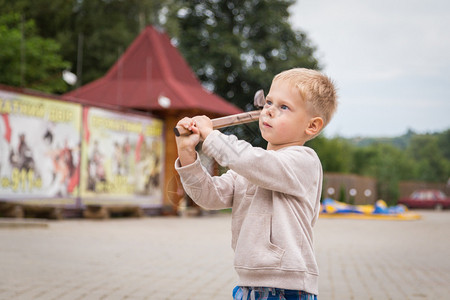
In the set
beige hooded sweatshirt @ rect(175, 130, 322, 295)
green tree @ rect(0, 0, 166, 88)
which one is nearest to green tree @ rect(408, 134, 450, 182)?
green tree @ rect(0, 0, 166, 88)

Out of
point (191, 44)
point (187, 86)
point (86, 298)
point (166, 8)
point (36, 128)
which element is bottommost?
point (86, 298)

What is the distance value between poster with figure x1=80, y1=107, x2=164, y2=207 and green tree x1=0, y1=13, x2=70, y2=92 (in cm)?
936

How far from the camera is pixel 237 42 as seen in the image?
33594 millimetres

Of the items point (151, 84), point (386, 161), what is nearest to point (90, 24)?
point (151, 84)

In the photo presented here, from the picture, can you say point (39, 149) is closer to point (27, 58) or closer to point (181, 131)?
point (181, 131)

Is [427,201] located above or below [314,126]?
below

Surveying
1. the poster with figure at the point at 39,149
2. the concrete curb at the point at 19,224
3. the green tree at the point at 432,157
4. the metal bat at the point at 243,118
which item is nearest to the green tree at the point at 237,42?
the poster with figure at the point at 39,149

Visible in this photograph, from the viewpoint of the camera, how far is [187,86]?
23078 millimetres

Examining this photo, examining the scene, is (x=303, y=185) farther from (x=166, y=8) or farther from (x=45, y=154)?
(x=166, y=8)

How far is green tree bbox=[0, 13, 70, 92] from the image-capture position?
96.6ft

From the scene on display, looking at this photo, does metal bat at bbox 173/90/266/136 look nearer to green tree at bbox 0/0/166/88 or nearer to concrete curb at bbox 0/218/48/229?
concrete curb at bbox 0/218/48/229

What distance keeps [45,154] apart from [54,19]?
22256mm

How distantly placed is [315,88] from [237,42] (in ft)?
103

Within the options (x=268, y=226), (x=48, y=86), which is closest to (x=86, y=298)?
(x=268, y=226)
